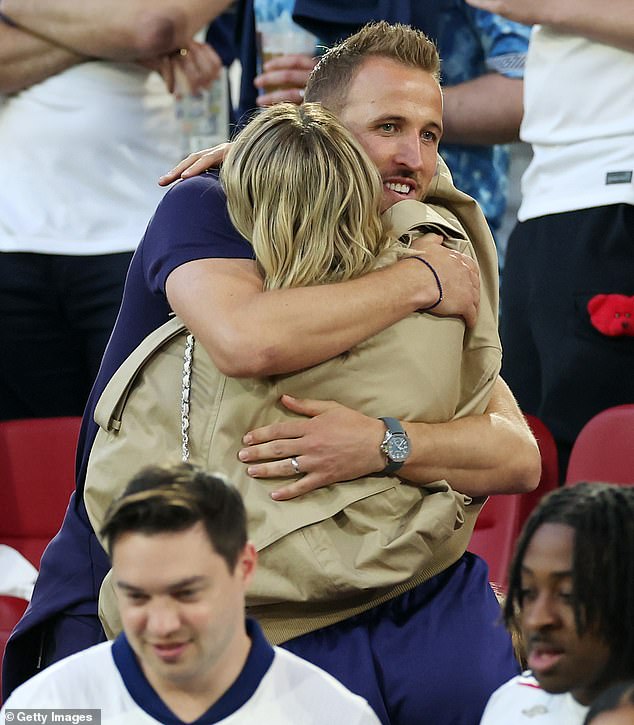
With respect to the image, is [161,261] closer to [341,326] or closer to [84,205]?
[341,326]

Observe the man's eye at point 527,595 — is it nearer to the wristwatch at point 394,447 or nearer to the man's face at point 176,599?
the man's face at point 176,599

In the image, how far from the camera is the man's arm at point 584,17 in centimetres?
305

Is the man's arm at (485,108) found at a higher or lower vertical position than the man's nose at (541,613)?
lower

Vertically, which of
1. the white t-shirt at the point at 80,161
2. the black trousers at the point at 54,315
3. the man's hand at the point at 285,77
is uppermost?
the man's hand at the point at 285,77

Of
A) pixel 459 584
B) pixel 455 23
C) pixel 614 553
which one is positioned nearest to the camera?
pixel 614 553

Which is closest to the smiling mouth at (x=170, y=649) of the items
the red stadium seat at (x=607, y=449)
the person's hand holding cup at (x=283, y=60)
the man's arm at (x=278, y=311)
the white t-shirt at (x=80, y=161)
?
the man's arm at (x=278, y=311)

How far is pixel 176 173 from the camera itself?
2537 millimetres

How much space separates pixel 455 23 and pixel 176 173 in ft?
4.48

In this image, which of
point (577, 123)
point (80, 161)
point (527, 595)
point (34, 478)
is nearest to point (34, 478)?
point (34, 478)

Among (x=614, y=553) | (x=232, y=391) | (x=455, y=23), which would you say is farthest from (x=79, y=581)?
(x=455, y=23)

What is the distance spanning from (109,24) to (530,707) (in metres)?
2.13

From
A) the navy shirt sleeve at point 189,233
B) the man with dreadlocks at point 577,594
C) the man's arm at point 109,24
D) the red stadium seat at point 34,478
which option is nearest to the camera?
the man with dreadlocks at point 577,594

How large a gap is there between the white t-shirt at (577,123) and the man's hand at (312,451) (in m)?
1.19

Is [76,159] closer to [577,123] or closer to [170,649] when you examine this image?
[577,123]
